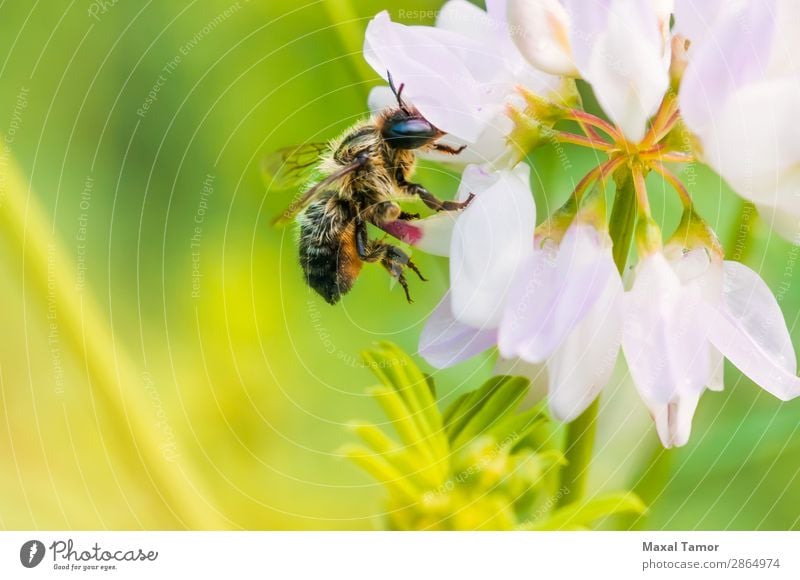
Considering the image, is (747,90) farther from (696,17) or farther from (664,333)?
(664,333)

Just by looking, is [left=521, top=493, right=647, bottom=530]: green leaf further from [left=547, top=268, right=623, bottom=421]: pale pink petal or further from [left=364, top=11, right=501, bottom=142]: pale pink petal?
[left=364, top=11, right=501, bottom=142]: pale pink petal

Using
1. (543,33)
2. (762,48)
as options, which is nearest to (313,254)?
(543,33)

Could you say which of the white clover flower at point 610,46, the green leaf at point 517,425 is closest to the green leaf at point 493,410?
the green leaf at point 517,425

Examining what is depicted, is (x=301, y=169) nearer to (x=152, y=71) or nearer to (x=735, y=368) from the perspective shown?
(x=152, y=71)
